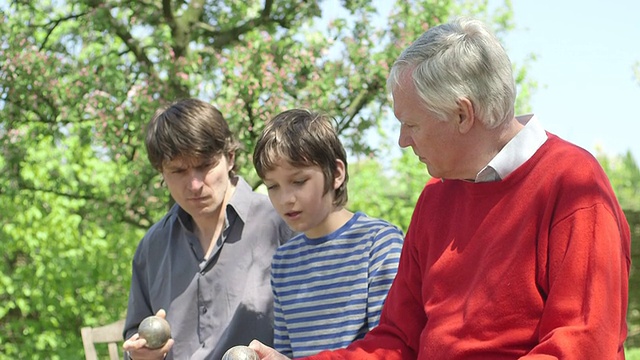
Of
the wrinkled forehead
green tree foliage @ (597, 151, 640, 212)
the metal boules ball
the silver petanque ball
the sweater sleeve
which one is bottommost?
green tree foliage @ (597, 151, 640, 212)

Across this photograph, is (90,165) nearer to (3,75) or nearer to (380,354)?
(3,75)

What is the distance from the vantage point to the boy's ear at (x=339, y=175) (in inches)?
131

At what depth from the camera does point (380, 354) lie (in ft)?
9.09

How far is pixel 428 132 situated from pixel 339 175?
878 millimetres

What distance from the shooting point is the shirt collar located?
2.47m

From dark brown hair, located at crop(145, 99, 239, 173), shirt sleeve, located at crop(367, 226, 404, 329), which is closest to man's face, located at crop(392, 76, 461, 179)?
shirt sleeve, located at crop(367, 226, 404, 329)

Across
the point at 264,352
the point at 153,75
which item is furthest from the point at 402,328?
the point at 153,75

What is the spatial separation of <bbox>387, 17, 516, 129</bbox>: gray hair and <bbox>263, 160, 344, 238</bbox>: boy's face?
2.62 ft

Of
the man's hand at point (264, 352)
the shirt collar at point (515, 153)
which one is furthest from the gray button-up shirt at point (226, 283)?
the shirt collar at point (515, 153)

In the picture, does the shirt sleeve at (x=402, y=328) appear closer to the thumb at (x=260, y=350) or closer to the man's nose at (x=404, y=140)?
the thumb at (x=260, y=350)

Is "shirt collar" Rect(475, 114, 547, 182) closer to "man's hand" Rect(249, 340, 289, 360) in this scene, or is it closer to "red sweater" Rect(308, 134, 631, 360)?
"red sweater" Rect(308, 134, 631, 360)

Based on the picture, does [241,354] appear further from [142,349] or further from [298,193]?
[142,349]

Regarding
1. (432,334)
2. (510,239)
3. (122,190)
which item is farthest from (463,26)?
(122,190)

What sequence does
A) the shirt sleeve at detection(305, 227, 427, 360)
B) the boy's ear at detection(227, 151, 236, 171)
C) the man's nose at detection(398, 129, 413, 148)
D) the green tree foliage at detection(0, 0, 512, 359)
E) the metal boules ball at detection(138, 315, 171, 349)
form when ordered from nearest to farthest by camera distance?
the man's nose at detection(398, 129, 413, 148) < the shirt sleeve at detection(305, 227, 427, 360) < the metal boules ball at detection(138, 315, 171, 349) < the boy's ear at detection(227, 151, 236, 171) < the green tree foliage at detection(0, 0, 512, 359)
